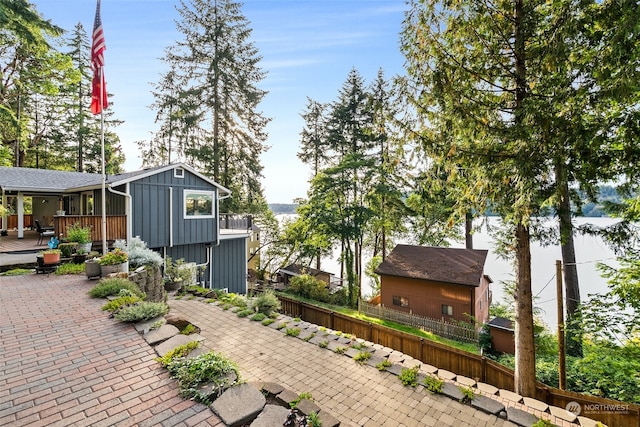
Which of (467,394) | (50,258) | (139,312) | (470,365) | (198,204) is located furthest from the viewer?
(198,204)

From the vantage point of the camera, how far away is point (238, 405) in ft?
9.37

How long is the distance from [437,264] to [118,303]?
44.5 ft

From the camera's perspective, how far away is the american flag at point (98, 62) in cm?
722

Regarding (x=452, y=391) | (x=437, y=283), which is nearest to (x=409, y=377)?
(x=452, y=391)

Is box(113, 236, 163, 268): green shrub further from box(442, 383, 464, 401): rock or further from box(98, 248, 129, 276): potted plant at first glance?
box(442, 383, 464, 401): rock

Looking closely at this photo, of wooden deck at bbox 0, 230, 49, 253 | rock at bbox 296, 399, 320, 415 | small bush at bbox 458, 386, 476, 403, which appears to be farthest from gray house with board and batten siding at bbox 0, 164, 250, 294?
small bush at bbox 458, 386, 476, 403

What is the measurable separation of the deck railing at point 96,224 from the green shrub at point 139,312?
542 centimetres

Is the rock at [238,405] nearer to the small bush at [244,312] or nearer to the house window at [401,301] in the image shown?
the small bush at [244,312]

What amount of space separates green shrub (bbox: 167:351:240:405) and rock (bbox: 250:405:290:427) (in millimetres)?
606

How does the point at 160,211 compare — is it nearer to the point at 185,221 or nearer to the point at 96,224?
the point at 185,221

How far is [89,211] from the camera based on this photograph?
1157 centimetres

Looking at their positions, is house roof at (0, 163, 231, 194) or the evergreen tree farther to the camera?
the evergreen tree

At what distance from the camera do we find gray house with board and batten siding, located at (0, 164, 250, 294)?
9289 millimetres

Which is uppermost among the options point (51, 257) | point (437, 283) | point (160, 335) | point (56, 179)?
point (56, 179)
